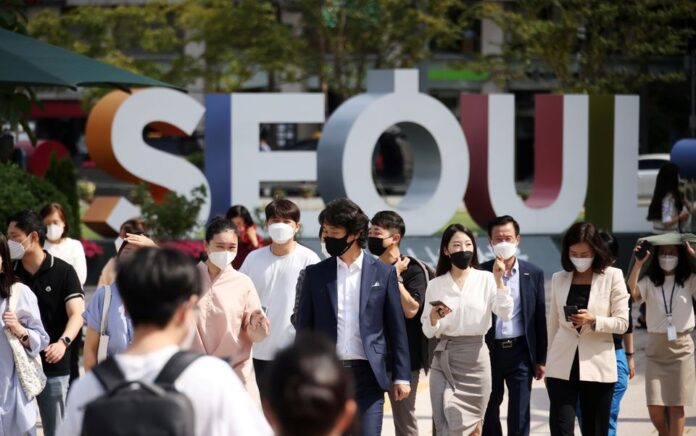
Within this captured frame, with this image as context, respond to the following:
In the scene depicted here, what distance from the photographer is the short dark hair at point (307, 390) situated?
10.2 ft

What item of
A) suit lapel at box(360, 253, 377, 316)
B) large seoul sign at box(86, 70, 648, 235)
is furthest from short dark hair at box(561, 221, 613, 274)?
large seoul sign at box(86, 70, 648, 235)

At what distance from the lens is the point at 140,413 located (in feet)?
11.2

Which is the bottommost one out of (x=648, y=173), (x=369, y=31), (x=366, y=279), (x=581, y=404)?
(x=581, y=404)

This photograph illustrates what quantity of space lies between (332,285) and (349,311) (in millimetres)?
179

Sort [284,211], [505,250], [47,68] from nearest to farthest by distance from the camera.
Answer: [505,250]
[284,211]
[47,68]

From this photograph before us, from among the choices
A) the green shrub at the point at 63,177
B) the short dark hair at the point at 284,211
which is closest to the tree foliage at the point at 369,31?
the green shrub at the point at 63,177

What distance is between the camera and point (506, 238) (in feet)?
27.2

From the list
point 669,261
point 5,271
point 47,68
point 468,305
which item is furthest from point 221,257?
point 47,68

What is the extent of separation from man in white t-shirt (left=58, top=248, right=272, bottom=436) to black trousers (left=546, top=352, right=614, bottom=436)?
14.9 feet

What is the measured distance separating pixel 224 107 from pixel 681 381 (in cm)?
960

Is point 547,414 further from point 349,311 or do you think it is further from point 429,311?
point 349,311

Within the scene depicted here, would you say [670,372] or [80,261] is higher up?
[80,261]

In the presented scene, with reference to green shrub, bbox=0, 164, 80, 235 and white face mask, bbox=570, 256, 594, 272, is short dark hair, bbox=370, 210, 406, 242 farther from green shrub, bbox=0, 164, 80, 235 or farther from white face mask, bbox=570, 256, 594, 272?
green shrub, bbox=0, 164, 80, 235

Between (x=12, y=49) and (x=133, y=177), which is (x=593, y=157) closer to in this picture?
(x=133, y=177)
